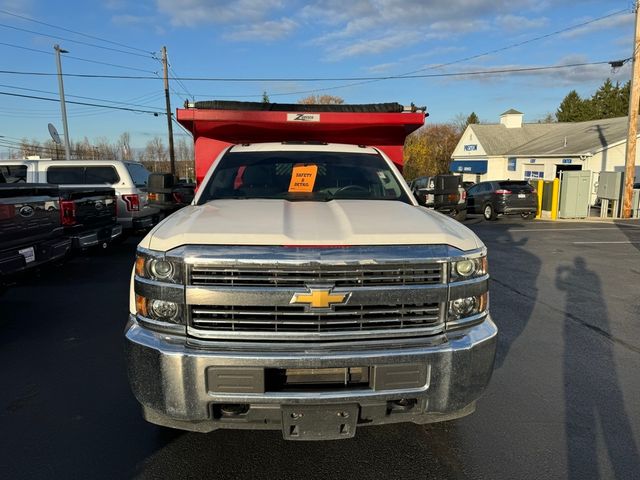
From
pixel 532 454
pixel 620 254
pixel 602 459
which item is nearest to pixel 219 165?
pixel 532 454

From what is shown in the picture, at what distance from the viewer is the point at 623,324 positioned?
5578mm

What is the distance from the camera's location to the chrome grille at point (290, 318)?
2473 millimetres

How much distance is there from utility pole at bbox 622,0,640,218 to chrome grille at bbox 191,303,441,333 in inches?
809

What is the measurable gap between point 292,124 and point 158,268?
3.38 m

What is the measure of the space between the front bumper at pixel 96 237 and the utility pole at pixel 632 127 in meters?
19.1

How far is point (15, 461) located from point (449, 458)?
103 inches

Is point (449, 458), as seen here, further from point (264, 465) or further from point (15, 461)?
point (15, 461)

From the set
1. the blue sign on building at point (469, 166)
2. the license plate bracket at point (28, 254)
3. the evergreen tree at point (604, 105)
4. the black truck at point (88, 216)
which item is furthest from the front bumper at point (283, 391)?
the evergreen tree at point (604, 105)

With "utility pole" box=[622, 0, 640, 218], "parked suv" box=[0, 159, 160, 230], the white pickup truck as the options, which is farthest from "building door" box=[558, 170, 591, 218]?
the white pickup truck

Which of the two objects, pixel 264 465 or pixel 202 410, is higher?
pixel 202 410

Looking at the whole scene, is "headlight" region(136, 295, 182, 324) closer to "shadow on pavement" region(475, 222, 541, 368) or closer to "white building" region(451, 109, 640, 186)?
"shadow on pavement" region(475, 222, 541, 368)

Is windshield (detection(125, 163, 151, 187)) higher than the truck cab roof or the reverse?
the reverse

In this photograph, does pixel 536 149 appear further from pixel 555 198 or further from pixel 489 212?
pixel 489 212

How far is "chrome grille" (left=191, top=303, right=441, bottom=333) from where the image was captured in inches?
97.3
